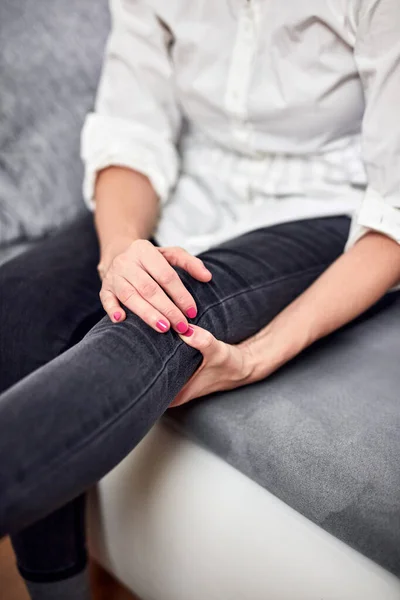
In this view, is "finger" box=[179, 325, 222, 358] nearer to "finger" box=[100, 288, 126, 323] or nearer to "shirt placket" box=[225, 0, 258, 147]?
"finger" box=[100, 288, 126, 323]

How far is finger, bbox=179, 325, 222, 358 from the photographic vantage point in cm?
68

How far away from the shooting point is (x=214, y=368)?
718 mm

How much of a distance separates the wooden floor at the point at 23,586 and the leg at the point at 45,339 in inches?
8.8

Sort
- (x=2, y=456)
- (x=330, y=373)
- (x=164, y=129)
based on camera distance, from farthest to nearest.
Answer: (x=164, y=129)
(x=330, y=373)
(x=2, y=456)

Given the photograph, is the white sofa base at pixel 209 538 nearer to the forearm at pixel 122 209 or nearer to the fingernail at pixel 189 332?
the fingernail at pixel 189 332

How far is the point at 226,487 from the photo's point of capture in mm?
725

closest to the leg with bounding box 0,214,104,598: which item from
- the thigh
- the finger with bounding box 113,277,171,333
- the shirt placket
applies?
the thigh

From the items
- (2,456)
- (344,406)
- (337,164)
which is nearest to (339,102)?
(337,164)

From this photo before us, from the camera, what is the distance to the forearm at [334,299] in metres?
0.79

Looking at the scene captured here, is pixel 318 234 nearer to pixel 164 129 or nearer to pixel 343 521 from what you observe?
pixel 164 129

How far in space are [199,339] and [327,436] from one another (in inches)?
6.6

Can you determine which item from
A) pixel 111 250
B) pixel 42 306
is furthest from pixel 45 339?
pixel 111 250

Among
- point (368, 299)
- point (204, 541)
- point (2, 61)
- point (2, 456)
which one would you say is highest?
point (2, 61)

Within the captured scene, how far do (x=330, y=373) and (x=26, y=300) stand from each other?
38cm
